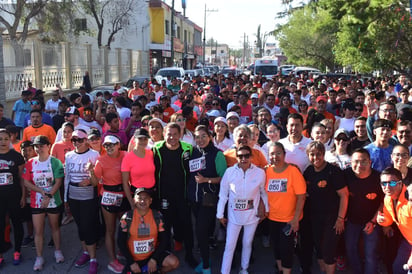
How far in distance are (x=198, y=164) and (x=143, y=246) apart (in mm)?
1136

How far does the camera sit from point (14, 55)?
14984mm

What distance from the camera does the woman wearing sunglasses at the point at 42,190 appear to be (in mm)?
5145

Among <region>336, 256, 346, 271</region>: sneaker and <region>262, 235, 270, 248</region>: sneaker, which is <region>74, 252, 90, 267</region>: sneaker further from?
<region>336, 256, 346, 271</region>: sneaker

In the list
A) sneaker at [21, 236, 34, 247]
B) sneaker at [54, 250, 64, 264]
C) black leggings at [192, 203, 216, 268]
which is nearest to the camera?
black leggings at [192, 203, 216, 268]

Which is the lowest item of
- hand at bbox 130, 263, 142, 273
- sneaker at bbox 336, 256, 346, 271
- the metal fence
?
sneaker at bbox 336, 256, 346, 271

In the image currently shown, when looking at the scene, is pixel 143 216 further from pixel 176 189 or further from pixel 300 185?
pixel 300 185

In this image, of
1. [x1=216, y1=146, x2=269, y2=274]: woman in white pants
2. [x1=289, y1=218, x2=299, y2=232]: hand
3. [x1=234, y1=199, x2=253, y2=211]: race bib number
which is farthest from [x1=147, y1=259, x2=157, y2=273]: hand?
[x1=289, y1=218, x2=299, y2=232]: hand

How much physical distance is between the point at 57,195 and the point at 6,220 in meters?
0.92

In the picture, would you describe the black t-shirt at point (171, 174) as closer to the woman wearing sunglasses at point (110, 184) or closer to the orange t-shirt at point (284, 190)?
the woman wearing sunglasses at point (110, 184)

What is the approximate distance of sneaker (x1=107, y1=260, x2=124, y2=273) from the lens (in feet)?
16.5

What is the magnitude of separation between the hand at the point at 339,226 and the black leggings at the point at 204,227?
4.58ft

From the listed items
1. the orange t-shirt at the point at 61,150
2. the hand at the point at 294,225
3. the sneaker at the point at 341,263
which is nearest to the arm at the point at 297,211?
the hand at the point at 294,225

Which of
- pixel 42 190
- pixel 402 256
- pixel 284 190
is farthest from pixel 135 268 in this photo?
pixel 402 256

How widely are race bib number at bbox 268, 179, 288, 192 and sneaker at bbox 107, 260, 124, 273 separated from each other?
2053 millimetres
